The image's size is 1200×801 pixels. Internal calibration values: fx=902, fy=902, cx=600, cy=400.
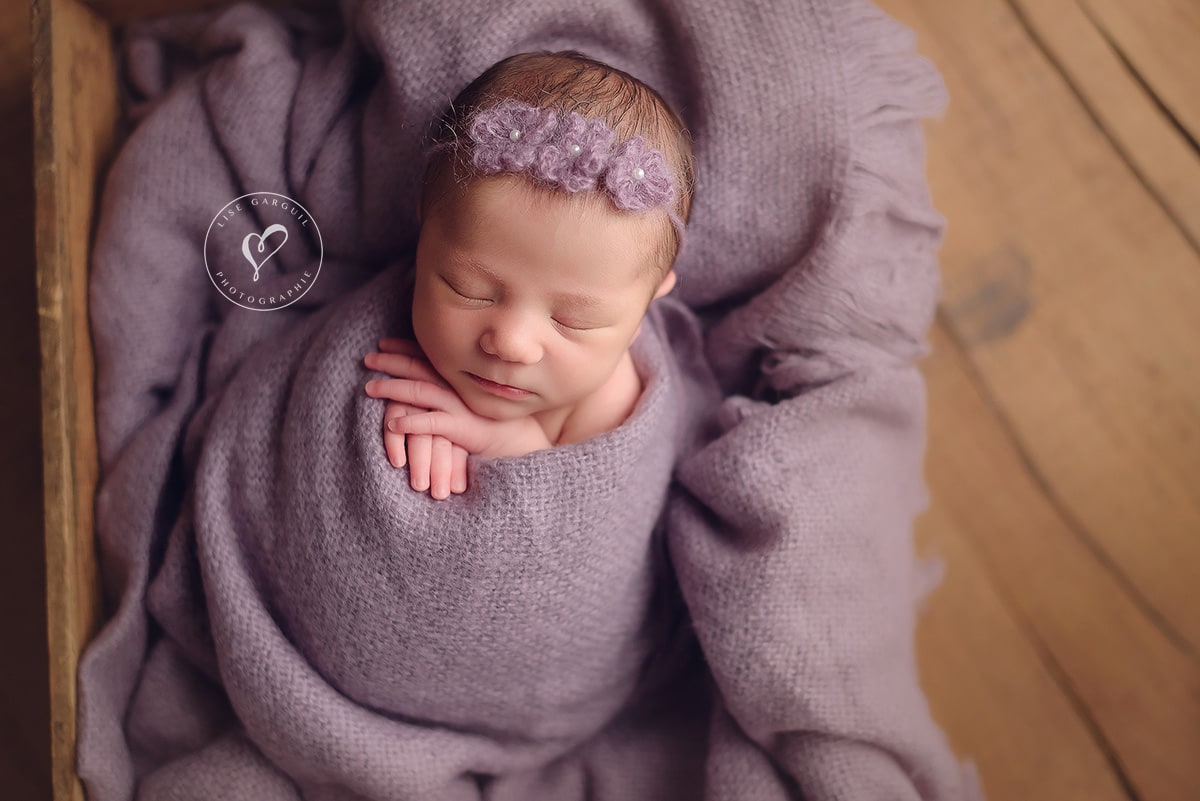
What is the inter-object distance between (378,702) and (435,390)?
36cm

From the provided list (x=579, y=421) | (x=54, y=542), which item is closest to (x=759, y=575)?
(x=579, y=421)

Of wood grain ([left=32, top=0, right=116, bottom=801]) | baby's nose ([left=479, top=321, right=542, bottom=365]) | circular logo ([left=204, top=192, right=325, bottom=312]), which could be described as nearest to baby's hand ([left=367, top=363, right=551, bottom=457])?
baby's nose ([left=479, top=321, right=542, bottom=365])

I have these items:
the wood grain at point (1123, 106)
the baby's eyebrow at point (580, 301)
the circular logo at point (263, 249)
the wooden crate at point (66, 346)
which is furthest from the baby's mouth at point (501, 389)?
the wood grain at point (1123, 106)

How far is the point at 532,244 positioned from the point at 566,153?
0.09 metres

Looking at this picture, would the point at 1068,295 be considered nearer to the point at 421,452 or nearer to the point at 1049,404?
the point at 1049,404

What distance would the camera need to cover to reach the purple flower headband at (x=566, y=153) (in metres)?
0.80

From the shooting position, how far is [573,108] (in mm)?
820

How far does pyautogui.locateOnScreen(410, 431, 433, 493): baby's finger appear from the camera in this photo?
0.94 metres

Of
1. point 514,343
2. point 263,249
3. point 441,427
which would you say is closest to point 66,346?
point 263,249

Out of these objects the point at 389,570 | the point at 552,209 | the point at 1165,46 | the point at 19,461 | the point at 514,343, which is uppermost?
the point at 1165,46

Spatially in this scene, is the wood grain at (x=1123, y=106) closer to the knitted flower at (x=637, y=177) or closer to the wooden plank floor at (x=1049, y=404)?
the wooden plank floor at (x=1049, y=404)

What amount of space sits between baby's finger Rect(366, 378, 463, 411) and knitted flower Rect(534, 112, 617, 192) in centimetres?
27

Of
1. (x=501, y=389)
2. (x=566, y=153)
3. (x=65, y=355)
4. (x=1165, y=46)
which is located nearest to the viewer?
(x=566, y=153)

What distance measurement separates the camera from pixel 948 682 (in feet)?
4.27
